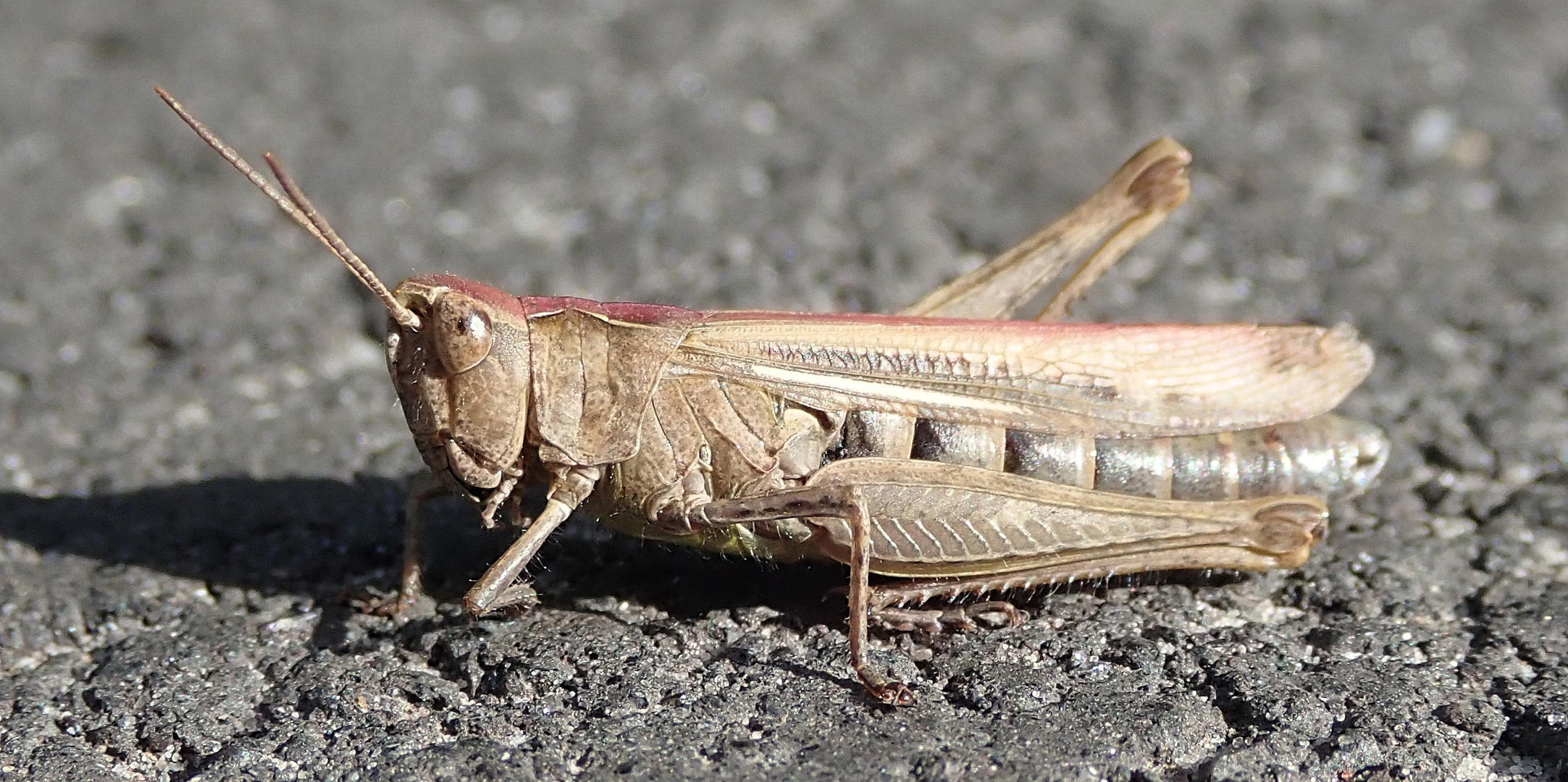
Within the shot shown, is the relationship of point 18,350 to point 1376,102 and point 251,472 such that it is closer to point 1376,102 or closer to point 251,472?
point 251,472

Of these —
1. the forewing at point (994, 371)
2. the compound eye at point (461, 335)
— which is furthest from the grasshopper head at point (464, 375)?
the forewing at point (994, 371)

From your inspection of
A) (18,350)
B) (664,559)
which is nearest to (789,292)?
(664,559)

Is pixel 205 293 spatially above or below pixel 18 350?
above

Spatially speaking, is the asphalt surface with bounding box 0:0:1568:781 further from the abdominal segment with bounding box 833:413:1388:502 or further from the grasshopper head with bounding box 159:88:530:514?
the grasshopper head with bounding box 159:88:530:514

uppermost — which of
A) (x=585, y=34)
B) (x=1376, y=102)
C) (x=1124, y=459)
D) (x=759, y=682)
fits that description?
(x=1376, y=102)

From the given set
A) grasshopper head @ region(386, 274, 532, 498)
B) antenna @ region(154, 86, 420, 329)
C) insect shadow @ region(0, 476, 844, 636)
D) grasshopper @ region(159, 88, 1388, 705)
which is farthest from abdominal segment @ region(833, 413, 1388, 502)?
antenna @ region(154, 86, 420, 329)

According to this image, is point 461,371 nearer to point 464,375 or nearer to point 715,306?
Answer: point 464,375
